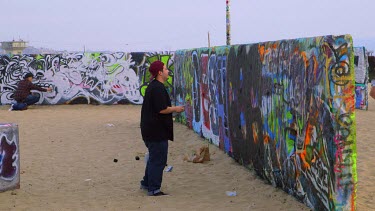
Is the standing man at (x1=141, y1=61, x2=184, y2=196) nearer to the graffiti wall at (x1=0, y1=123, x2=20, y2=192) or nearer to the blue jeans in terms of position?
the blue jeans

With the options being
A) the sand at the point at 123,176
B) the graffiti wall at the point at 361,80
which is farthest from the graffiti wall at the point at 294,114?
the graffiti wall at the point at 361,80

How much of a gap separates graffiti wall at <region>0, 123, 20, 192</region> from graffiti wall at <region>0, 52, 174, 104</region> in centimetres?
1330

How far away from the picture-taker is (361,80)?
19.0 m

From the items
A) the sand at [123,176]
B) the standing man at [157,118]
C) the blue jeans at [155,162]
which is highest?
the standing man at [157,118]

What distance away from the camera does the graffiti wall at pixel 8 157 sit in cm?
733

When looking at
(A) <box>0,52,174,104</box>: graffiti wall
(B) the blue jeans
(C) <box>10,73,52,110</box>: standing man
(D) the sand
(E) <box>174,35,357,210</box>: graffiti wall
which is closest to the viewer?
(E) <box>174,35,357,210</box>: graffiti wall

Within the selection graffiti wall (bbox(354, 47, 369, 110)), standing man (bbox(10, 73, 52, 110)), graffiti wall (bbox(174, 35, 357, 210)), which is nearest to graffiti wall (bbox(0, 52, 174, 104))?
standing man (bbox(10, 73, 52, 110))

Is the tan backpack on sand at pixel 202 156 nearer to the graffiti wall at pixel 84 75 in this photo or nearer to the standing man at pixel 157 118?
the standing man at pixel 157 118

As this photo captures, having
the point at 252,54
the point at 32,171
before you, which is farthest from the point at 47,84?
the point at 252,54

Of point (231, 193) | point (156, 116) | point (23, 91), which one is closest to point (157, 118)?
point (156, 116)

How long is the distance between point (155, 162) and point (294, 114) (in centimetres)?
187

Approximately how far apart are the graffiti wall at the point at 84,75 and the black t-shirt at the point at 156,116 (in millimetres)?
13665

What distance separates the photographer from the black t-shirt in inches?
273

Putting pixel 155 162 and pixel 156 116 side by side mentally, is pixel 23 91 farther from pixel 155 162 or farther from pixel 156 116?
pixel 156 116
